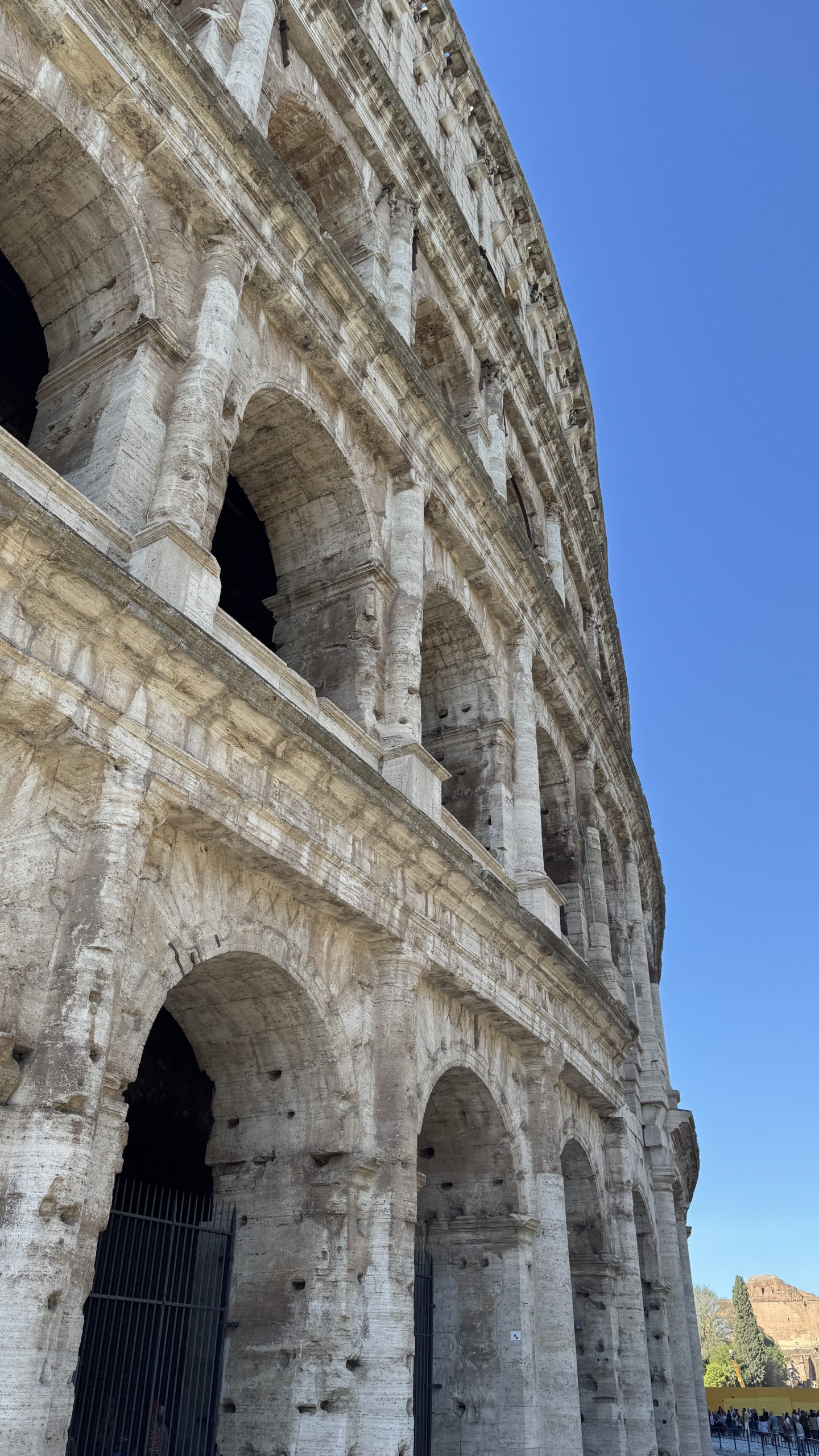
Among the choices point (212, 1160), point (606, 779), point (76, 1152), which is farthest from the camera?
point (606, 779)

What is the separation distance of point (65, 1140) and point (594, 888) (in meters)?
10.4

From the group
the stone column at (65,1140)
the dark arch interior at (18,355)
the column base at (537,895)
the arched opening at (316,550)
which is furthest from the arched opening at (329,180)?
the stone column at (65,1140)

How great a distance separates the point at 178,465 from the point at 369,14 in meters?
9.28

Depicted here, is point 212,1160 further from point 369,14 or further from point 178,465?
point 369,14

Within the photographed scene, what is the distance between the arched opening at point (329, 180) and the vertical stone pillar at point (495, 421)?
9.80 feet

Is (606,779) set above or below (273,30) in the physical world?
below

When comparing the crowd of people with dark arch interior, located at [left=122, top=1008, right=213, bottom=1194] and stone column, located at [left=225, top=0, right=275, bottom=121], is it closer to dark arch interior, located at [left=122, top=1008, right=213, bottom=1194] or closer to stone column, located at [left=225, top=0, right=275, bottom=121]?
dark arch interior, located at [left=122, top=1008, right=213, bottom=1194]

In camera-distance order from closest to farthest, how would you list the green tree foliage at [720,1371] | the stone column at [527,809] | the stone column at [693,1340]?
the stone column at [527,809], the stone column at [693,1340], the green tree foliage at [720,1371]

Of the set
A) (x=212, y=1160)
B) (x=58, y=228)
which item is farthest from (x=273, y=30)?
(x=212, y=1160)

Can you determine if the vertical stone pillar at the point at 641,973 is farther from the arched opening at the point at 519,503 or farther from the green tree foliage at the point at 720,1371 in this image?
the green tree foliage at the point at 720,1371

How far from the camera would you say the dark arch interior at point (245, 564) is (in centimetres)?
1059

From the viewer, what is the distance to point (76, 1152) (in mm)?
4414

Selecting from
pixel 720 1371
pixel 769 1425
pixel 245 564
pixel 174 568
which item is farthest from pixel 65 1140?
pixel 720 1371

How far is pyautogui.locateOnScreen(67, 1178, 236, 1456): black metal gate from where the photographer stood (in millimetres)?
5879
